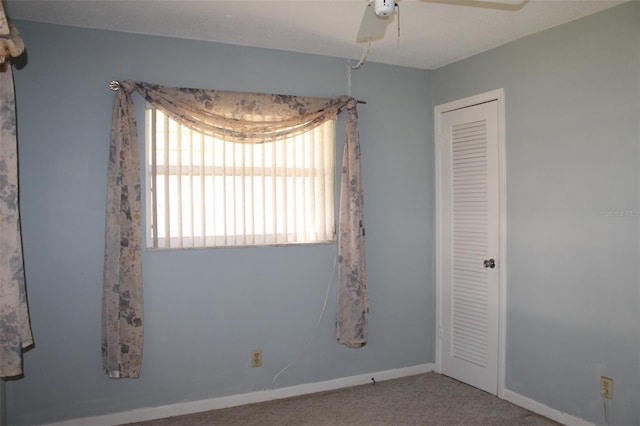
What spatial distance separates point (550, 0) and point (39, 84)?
2.92m

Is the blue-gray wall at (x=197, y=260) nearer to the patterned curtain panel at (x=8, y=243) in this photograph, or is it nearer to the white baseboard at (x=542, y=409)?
the patterned curtain panel at (x=8, y=243)

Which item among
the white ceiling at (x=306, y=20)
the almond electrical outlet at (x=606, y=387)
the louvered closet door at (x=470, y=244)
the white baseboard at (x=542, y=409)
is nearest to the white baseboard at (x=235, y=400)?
the louvered closet door at (x=470, y=244)

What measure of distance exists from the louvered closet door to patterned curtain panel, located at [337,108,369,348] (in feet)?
2.51

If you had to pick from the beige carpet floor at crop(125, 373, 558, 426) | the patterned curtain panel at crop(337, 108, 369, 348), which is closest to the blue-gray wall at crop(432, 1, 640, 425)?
the beige carpet floor at crop(125, 373, 558, 426)

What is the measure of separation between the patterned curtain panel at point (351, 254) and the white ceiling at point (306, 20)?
0.66 m

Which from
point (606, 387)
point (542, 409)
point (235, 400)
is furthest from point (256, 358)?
point (606, 387)

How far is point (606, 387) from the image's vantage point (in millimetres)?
2799

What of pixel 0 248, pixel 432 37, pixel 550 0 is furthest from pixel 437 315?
pixel 0 248

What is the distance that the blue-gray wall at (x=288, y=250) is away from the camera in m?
2.78

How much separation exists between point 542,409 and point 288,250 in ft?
6.37

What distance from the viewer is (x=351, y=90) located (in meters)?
3.73

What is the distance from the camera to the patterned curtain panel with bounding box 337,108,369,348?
3.54 m

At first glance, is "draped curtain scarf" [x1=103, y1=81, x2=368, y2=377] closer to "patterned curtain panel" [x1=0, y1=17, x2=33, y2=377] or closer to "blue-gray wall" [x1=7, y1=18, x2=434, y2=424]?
"blue-gray wall" [x1=7, y1=18, x2=434, y2=424]

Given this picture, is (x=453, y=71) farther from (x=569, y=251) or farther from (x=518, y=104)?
(x=569, y=251)
